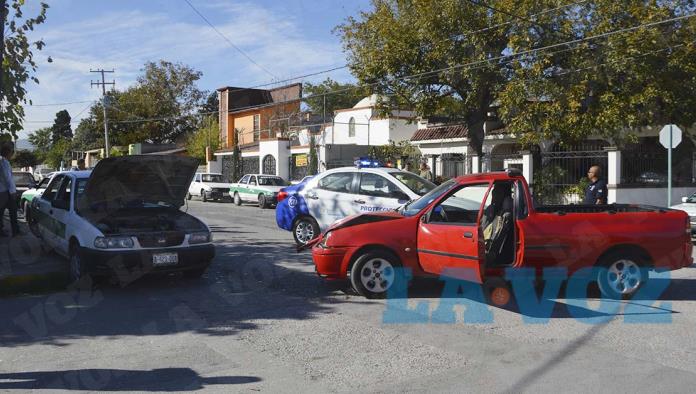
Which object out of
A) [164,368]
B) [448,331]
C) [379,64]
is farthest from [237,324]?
[379,64]

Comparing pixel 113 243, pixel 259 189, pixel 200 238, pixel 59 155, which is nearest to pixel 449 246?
pixel 200 238

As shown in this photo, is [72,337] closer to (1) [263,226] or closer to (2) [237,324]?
(2) [237,324]

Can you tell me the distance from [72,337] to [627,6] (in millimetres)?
19589

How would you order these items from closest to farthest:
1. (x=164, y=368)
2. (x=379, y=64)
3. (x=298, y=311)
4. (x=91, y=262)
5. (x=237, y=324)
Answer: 1. (x=164, y=368)
2. (x=237, y=324)
3. (x=298, y=311)
4. (x=91, y=262)
5. (x=379, y=64)

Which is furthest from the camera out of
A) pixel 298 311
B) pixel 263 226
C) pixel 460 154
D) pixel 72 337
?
pixel 460 154

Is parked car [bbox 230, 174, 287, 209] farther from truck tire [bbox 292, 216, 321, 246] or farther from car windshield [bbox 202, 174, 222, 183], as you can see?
truck tire [bbox 292, 216, 321, 246]

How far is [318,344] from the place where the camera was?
633 centimetres

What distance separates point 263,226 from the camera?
59.1ft

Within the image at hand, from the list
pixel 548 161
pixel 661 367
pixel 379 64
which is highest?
pixel 379 64

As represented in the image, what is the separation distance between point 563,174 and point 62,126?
98.1m

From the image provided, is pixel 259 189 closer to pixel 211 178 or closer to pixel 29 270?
pixel 211 178

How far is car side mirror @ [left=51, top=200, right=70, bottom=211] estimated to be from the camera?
971cm

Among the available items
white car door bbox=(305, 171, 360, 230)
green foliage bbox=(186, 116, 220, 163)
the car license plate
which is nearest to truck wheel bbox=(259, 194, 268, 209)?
white car door bbox=(305, 171, 360, 230)

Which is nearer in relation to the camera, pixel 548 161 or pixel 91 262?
pixel 91 262
